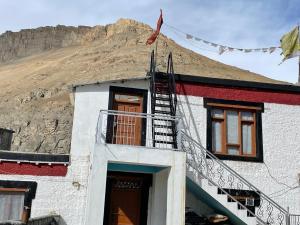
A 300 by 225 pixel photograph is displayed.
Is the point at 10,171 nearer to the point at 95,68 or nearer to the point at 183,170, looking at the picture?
the point at 183,170

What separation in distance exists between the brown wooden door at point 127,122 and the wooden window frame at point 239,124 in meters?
2.75

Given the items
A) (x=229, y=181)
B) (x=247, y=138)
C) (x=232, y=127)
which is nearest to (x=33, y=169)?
(x=229, y=181)

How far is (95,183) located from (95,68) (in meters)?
56.2

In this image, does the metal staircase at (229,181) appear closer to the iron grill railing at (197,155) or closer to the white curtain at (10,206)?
the iron grill railing at (197,155)

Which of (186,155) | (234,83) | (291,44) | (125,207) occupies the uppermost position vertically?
(291,44)

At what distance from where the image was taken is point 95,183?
12.5 metres

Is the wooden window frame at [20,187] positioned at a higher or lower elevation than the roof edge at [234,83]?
lower

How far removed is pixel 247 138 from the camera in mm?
16953

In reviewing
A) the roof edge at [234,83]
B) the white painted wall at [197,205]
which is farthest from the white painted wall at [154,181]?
the roof edge at [234,83]

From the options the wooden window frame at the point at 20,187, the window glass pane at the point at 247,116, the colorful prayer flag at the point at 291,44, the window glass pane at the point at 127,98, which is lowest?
the wooden window frame at the point at 20,187

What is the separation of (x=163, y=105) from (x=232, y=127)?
304 cm

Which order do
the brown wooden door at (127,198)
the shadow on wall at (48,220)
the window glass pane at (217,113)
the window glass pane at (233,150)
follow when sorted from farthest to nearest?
the window glass pane at (217,113) → the window glass pane at (233,150) → the brown wooden door at (127,198) → the shadow on wall at (48,220)

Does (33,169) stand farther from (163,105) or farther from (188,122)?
(188,122)

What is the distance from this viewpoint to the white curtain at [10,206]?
15398 mm
